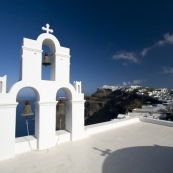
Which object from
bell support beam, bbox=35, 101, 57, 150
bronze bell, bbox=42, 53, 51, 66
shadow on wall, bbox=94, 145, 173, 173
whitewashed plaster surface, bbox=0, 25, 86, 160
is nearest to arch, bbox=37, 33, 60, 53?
whitewashed plaster surface, bbox=0, 25, 86, 160

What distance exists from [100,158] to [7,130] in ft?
9.08

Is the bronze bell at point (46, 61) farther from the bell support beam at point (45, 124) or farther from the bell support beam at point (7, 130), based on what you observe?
the bell support beam at point (7, 130)

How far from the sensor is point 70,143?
470cm

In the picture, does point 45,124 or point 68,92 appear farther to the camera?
point 68,92

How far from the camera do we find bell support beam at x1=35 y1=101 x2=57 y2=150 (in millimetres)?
4121

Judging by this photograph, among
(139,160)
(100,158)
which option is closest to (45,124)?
(100,158)

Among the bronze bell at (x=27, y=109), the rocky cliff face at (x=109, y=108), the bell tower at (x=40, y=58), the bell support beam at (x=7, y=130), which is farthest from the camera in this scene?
the rocky cliff face at (x=109, y=108)

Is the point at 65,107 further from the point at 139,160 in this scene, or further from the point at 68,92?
the point at 139,160

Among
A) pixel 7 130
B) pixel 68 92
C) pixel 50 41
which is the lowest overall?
pixel 7 130

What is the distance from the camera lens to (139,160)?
368cm

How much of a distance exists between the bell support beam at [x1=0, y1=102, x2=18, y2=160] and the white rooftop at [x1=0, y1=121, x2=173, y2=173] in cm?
22

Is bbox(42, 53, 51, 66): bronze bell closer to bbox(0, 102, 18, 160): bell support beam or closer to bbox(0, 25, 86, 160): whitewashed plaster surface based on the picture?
bbox(0, 25, 86, 160): whitewashed plaster surface

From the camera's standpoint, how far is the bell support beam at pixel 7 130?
351 centimetres

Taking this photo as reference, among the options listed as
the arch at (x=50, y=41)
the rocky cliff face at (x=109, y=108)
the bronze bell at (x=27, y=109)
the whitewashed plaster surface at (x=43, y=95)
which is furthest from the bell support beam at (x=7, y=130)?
the rocky cliff face at (x=109, y=108)
